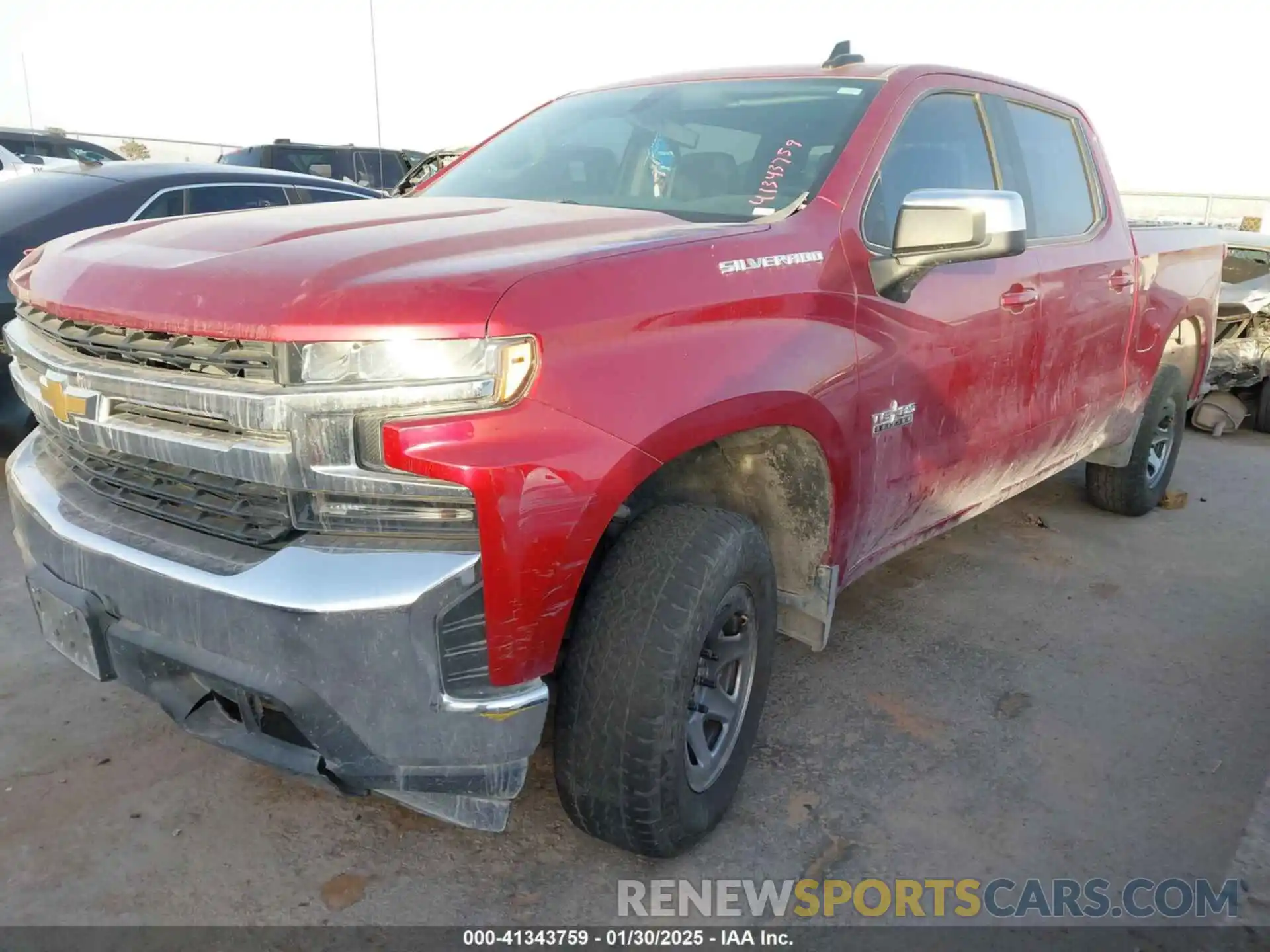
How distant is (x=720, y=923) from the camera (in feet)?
7.27

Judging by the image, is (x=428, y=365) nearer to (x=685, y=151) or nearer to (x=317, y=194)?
(x=685, y=151)

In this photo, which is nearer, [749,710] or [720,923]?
[720,923]

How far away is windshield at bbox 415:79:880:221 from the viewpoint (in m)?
2.75

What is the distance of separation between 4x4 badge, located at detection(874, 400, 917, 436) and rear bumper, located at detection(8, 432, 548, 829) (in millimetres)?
1253

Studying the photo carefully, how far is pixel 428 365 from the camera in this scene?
177 centimetres

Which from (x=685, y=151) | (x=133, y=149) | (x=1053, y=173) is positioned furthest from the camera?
(x=133, y=149)

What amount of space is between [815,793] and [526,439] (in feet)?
4.79

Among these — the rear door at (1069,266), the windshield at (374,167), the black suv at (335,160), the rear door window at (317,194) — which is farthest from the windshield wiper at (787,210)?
the windshield at (374,167)

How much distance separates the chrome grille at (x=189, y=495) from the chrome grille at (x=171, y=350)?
0.69 ft

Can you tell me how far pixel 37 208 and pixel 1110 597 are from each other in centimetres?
524

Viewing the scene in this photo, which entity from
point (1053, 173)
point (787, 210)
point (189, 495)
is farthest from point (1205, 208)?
point (189, 495)

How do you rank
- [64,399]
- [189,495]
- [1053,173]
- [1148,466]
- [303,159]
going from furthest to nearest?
[303,159], [1148,466], [1053,173], [64,399], [189,495]

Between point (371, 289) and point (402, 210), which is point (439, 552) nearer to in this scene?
point (371, 289)

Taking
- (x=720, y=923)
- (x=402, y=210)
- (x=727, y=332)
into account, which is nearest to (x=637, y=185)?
(x=402, y=210)
